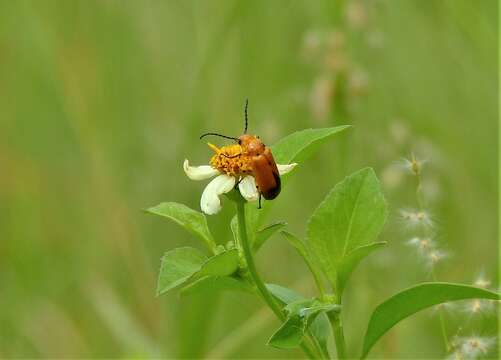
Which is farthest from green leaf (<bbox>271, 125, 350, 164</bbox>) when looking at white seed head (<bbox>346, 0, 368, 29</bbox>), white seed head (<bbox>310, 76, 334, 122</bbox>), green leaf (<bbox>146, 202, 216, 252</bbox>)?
white seed head (<bbox>346, 0, 368, 29</bbox>)

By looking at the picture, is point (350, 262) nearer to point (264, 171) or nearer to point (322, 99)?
point (264, 171)

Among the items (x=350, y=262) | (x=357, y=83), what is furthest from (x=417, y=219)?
(x=357, y=83)

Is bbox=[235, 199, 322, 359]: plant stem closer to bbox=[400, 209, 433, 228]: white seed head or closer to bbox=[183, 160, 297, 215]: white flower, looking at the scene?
bbox=[183, 160, 297, 215]: white flower

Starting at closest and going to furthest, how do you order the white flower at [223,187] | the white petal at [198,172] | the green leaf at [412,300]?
1. the green leaf at [412,300]
2. the white flower at [223,187]
3. the white petal at [198,172]

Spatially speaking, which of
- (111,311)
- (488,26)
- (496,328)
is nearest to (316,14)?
(488,26)

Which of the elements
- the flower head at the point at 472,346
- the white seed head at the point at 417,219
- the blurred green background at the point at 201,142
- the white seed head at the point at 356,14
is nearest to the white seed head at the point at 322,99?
the blurred green background at the point at 201,142

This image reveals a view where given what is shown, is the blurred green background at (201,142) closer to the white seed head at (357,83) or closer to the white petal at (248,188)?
the white seed head at (357,83)
